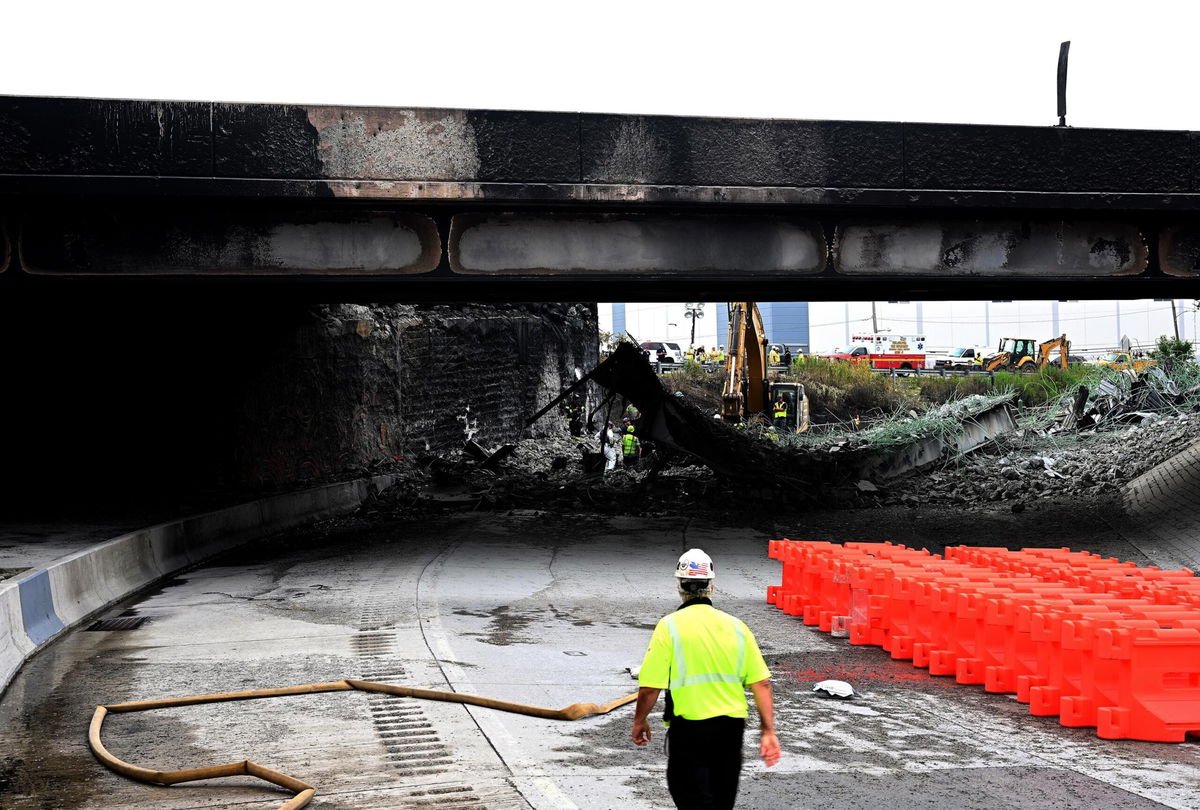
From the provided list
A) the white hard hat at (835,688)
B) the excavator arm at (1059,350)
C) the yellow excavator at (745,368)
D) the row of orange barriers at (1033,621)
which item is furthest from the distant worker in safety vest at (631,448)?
the excavator arm at (1059,350)

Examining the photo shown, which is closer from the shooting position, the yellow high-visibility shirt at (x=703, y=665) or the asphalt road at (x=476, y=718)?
the yellow high-visibility shirt at (x=703, y=665)

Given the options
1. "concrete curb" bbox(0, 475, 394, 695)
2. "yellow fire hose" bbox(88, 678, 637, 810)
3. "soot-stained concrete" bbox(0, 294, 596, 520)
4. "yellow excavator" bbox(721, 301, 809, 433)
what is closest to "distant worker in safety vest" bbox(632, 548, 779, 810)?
"yellow fire hose" bbox(88, 678, 637, 810)

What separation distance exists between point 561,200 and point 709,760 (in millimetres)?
10948

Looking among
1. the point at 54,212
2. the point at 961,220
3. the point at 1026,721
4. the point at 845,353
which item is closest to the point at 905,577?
the point at 1026,721

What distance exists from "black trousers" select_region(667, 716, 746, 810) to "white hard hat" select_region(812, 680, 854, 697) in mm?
3853

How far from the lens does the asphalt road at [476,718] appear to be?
621cm

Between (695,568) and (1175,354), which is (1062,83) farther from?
(1175,354)

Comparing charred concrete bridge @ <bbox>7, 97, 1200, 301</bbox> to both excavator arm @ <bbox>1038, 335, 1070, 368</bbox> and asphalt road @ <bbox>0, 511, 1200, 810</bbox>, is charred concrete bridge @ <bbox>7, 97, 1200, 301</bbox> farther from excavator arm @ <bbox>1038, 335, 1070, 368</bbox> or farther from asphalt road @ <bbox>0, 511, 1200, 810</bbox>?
excavator arm @ <bbox>1038, 335, 1070, 368</bbox>

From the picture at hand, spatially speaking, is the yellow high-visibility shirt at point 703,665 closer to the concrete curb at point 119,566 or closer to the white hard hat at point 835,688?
the white hard hat at point 835,688

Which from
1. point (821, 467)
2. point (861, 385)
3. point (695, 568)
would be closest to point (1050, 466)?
point (821, 467)

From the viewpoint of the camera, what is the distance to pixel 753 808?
5.95m

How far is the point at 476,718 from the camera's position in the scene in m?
7.56

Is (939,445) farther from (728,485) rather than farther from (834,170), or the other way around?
(834,170)

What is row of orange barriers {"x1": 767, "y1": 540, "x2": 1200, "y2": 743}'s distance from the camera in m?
7.70
